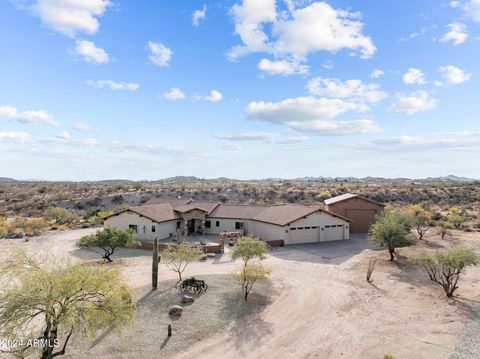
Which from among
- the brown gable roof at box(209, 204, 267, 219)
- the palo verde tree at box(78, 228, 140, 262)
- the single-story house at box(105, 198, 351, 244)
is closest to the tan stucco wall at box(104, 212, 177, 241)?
the single-story house at box(105, 198, 351, 244)

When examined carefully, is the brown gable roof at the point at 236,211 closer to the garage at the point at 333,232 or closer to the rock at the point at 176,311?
the garage at the point at 333,232

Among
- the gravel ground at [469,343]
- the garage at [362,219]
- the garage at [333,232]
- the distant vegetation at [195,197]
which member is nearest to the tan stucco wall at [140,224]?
the distant vegetation at [195,197]

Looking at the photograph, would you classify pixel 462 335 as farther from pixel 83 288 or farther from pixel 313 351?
pixel 83 288

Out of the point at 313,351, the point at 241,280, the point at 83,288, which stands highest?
the point at 83,288

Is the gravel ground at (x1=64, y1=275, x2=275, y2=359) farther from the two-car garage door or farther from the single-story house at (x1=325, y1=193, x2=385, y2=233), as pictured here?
the single-story house at (x1=325, y1=193, x2=385, y2=233)

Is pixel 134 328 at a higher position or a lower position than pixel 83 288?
lower

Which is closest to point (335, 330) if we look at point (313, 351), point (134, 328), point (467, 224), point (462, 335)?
point (313, 351)
